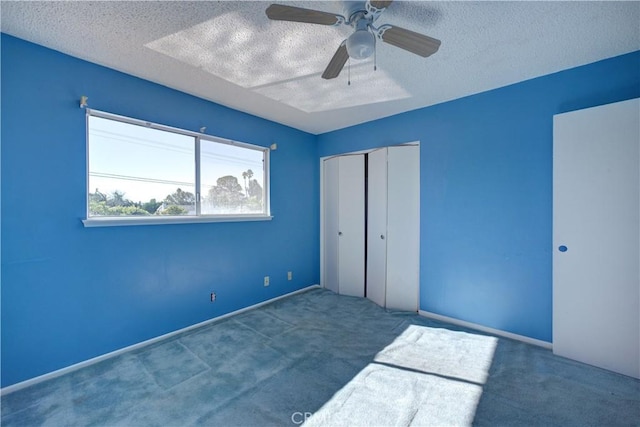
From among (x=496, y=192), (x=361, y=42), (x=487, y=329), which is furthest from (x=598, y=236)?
(x=361, y=42)

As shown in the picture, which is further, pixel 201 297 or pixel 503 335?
pixel 201 297

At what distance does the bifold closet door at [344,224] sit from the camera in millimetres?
3807

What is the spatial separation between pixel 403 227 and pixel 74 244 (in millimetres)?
3216

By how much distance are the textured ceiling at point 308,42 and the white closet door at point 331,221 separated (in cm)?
149

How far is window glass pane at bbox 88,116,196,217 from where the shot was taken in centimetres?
223

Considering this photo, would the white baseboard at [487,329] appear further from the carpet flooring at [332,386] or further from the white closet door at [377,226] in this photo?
the white closet door at [377,226]

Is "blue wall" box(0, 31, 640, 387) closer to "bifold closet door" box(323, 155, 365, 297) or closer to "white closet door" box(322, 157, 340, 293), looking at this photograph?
"bifold closet door" box(323, 155, 365, 297)

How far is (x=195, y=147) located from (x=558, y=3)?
308 centimetres

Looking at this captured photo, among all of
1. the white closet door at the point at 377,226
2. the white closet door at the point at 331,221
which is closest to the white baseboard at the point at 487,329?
the white closet door at the point at 377,226

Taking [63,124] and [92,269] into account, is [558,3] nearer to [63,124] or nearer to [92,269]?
[63,124]

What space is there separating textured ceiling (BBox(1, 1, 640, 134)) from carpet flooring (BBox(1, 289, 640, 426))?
245 centimetres

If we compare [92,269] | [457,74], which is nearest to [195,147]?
[92,269]

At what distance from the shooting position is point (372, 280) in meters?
3.64

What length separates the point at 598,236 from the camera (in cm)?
210
